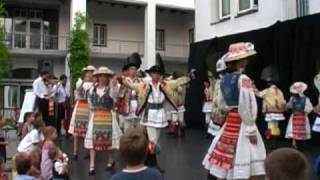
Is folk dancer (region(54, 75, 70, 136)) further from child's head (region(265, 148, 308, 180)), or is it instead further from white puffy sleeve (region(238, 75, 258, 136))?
child's head (region(265, 148, 308, 180))

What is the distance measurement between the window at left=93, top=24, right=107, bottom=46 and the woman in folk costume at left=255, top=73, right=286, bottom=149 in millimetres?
22072

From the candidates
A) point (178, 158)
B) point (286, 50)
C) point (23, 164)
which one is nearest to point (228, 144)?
point (23, 164)

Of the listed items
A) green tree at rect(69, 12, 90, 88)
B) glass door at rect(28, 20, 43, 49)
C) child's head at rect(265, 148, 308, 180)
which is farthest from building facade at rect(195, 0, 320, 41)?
glass door at rect(28, 20, 43, 49)

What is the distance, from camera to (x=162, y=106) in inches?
377

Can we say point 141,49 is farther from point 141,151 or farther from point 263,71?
point 141,151

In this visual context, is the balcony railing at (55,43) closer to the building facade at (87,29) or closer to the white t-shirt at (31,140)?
the building facade at (87,29)

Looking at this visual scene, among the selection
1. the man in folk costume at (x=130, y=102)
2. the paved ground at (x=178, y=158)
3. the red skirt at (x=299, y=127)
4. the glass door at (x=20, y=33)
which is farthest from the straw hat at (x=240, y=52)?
the glass door at (x=20, y=33)

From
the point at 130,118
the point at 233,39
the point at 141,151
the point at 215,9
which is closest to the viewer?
the point at 141,151

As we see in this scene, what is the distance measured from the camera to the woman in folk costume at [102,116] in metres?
9.48

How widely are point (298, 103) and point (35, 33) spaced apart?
2383 centimetres

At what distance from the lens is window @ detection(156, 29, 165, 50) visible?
1423 inches

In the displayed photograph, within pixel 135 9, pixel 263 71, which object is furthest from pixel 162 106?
pixel 135 9

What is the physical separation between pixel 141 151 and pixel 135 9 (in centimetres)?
3204

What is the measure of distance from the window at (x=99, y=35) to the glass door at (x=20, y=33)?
13.7 ft
